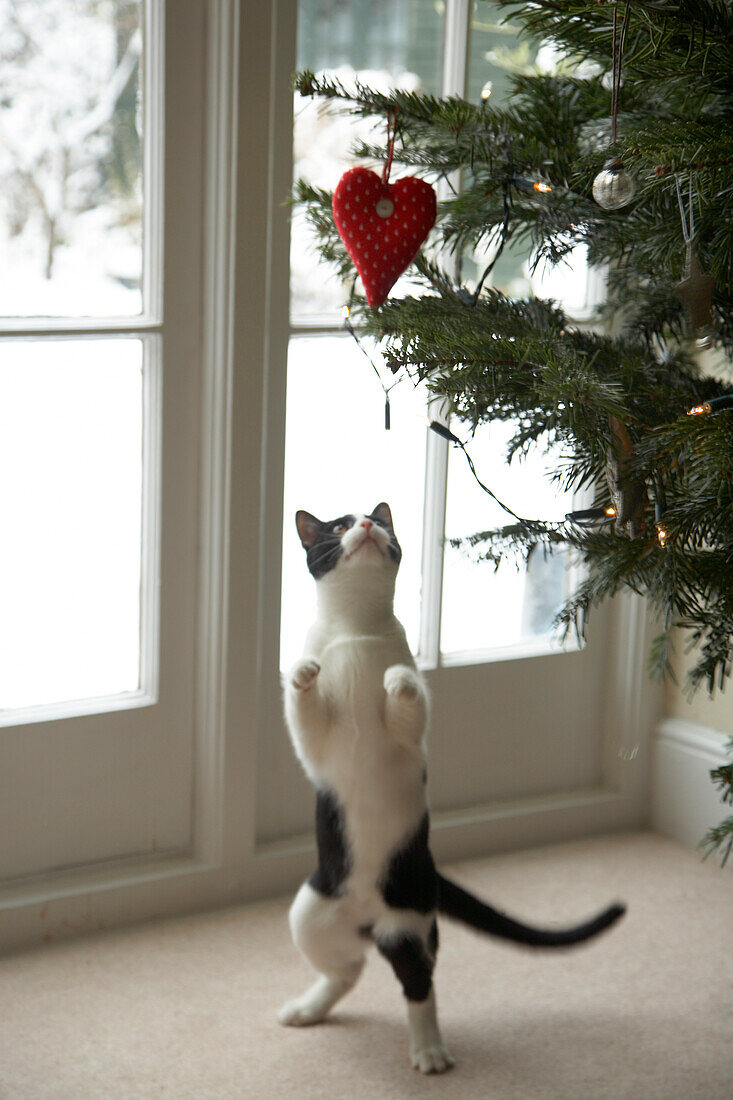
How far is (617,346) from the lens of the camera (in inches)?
48.4

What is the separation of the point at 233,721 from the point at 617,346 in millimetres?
782

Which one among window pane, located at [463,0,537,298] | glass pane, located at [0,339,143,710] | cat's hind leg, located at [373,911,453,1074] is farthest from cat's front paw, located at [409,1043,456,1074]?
window pane, located at [463,0,537,298]

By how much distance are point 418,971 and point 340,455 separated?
0.76 meters

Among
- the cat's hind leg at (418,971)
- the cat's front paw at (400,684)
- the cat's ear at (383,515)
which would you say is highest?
the cat's ear at (383,515)

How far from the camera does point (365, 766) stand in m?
1.25

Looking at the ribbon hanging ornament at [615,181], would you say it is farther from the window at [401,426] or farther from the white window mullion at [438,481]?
the white window mullion at [438,481]

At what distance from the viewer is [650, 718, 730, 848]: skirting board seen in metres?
1.92

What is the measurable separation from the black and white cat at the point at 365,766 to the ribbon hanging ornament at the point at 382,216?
28 centimetres

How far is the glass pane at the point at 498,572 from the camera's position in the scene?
1834 millimetres

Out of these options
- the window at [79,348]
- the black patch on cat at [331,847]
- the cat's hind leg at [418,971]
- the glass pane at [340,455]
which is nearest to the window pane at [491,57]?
the glass pane at [340,455]

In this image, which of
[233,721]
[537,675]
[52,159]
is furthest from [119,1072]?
[52,159]

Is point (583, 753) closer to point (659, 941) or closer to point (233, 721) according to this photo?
point (659, 941)

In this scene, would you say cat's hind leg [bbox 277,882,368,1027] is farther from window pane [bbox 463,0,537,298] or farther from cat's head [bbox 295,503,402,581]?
window pane [bbox 463,0,537,298]

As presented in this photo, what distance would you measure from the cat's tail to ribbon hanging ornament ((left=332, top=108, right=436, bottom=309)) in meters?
0.70
